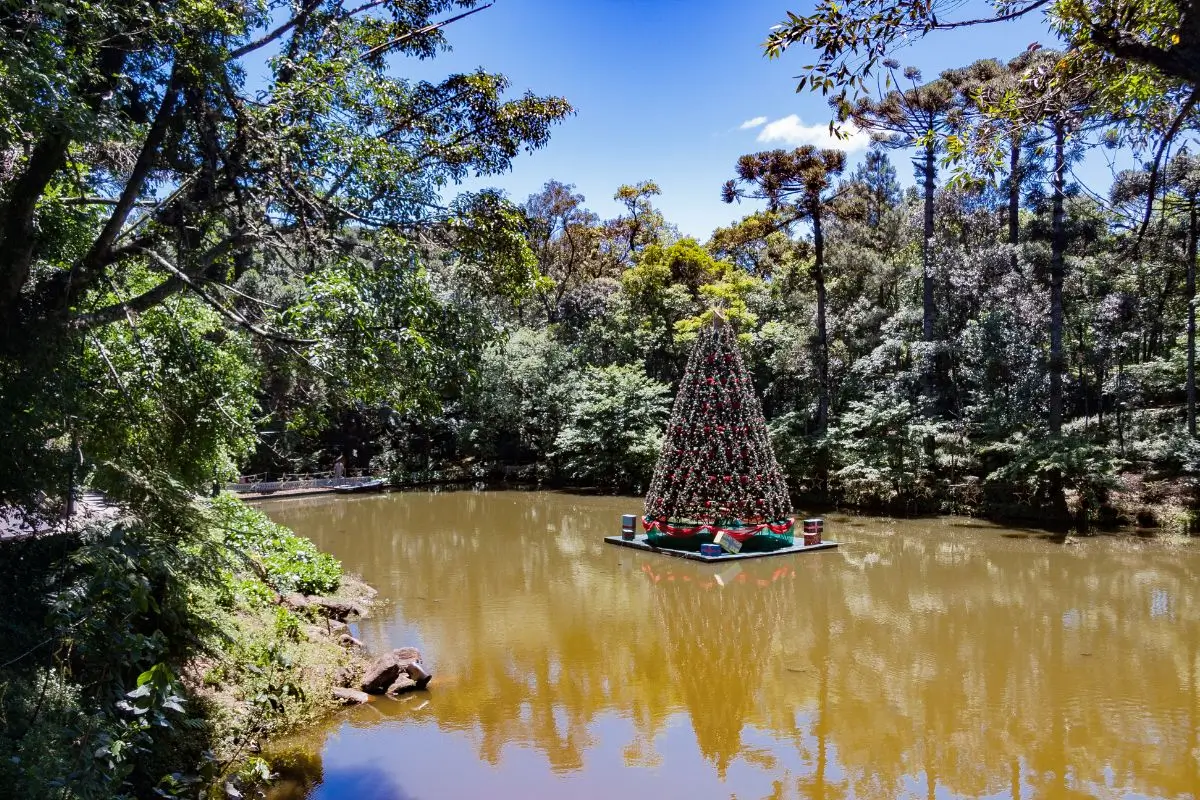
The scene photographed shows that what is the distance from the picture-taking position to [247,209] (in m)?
6.30

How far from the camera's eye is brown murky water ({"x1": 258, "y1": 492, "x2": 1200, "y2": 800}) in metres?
5.73

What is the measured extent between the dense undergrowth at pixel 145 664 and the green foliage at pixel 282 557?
1.27ft

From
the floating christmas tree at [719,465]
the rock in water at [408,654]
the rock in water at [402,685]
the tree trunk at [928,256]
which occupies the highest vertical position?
the tree trunk at [928,256]

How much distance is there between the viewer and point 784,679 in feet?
25.5

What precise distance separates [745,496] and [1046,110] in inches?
413

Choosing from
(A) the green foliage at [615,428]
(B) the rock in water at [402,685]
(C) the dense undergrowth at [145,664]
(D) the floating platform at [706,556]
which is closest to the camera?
(C) the dense undergrowth at [145,664]

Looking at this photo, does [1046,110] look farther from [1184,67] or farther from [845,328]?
[845,328]

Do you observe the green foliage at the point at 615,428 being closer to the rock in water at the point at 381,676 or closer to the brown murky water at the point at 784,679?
the brown murky water at the point at 784,679

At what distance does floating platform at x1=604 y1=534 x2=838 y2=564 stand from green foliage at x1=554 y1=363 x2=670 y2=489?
8.34 m

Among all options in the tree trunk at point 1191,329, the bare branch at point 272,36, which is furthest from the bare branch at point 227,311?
the tree trunk at point 1191,329

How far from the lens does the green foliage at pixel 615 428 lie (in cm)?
2394

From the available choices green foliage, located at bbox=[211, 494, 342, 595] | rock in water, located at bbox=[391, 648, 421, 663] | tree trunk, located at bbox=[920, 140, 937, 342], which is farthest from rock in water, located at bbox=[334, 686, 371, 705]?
tree trunk, located at bbox=[920, 140, 937, 342]

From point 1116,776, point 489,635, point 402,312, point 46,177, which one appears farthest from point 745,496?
point 46,177

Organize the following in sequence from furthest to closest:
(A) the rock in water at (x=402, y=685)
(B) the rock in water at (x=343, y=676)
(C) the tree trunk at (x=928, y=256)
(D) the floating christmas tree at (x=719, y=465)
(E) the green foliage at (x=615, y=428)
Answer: (E) the green foliage at (x=615, y=428), (C) the tree trunk at (x=928, y=256), (D) the floating christmas tree at (x=719, y=465), (B) the rock in water at (x=343, y=676), (A) the rock in water at (x=402, y=685)
